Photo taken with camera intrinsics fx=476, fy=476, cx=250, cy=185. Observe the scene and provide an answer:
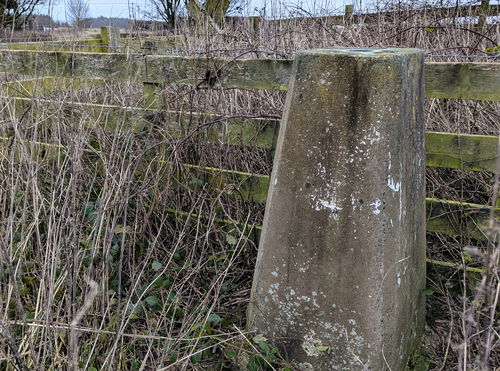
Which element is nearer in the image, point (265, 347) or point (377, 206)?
point (377, 206)

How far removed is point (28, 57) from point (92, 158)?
94cm

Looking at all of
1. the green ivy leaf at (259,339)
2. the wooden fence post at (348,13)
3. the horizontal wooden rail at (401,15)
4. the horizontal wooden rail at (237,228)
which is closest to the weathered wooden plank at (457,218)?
the horizontal wooden rail at (237,228)

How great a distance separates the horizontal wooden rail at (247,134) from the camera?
2447 millimetres

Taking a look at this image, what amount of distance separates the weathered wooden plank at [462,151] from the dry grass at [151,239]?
0.29m

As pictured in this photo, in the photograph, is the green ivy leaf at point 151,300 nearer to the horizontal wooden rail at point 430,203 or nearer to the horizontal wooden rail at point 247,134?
the horizontal wooden rail at point 430,203

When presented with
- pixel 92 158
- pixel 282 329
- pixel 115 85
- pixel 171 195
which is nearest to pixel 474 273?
pixel 282 329

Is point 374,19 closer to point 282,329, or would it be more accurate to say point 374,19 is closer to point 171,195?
point 171,195

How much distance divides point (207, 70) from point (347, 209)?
1382 millimetres

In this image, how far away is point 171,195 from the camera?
9.92 ft

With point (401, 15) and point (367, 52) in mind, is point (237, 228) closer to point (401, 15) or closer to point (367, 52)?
point (367, 52)

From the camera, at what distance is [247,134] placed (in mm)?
2861

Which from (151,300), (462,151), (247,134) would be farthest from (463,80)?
(151,300)

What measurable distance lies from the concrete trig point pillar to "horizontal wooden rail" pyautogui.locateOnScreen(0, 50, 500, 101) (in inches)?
14.3

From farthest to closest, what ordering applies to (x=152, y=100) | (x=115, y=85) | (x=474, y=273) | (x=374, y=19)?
(x=374, y=19) < (x=115, y=85) < (x=152, y=100) < (x=474, y=273)
